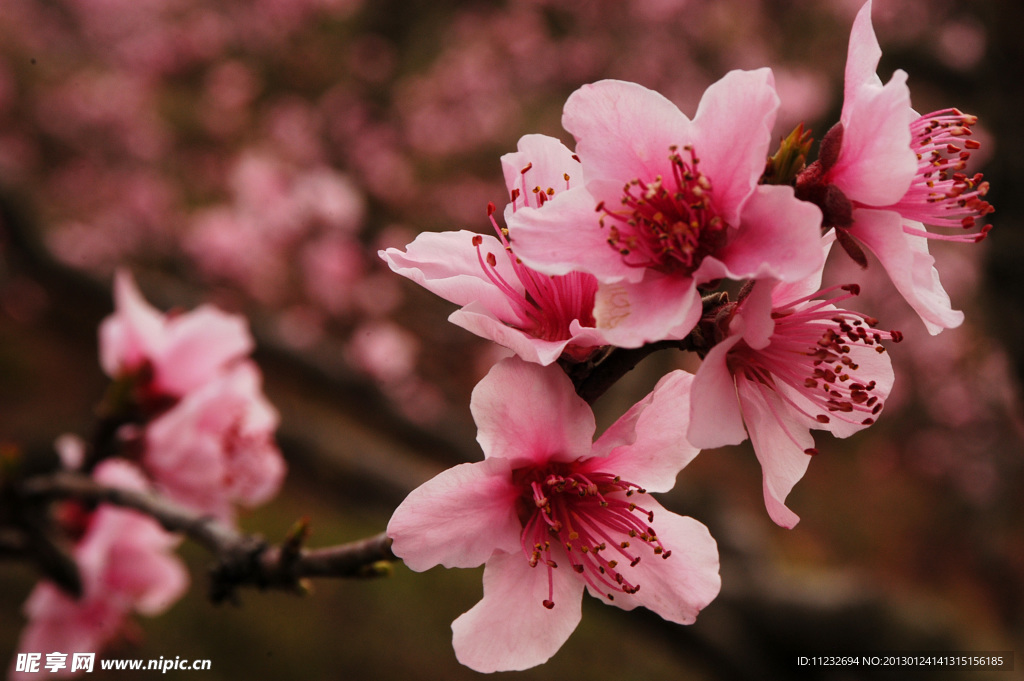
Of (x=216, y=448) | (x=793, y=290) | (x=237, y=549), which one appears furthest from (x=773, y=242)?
(x=216, y=448)

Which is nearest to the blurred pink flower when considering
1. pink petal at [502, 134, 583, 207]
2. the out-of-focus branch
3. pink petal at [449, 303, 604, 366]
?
the out-of-focus branch

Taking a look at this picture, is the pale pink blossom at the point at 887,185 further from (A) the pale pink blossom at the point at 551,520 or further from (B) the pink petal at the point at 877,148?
(A) the pale pink blossom at the point at 551,520

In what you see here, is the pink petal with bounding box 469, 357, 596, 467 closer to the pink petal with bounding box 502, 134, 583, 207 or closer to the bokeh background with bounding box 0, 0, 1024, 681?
the pink petal with bounding box 502, 134, 583, 207

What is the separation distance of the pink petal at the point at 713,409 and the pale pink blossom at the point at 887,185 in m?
0.16

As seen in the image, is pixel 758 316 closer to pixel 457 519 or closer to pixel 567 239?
pixel 567 239

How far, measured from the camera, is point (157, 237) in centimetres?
504

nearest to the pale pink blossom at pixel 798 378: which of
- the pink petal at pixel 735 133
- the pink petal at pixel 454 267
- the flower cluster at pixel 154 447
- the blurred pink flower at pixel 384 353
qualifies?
the pink petal at pixel 735 133

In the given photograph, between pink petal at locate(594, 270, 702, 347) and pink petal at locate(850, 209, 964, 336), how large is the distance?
0.17 m

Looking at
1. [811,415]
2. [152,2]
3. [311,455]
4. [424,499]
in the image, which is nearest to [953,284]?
[311,455]

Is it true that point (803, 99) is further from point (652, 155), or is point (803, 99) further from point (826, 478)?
point (652, 155)

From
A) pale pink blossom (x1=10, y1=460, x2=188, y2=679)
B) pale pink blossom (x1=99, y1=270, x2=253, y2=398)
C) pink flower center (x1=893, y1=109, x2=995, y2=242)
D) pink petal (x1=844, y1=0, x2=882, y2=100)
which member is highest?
pink petal (x1=844, y1=0, x2=882, y2=100)

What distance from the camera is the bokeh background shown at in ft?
8.61

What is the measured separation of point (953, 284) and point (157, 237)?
209 inches

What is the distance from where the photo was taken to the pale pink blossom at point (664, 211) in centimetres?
56
